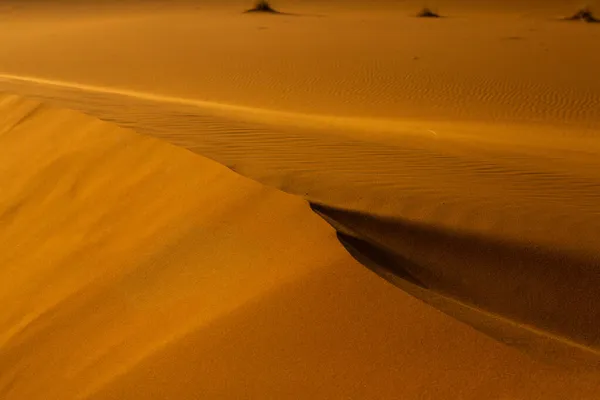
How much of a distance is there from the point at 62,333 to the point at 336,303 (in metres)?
Result: 1.27

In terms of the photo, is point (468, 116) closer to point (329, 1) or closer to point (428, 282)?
point (428, 282)

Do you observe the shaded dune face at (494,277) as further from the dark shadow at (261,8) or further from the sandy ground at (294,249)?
the dark shadow at (261,8)

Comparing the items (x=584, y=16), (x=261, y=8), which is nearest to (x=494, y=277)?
(x=584, y=16)

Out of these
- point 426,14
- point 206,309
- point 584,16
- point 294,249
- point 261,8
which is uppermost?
point 294,249

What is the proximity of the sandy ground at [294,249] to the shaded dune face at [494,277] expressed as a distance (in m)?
0.01

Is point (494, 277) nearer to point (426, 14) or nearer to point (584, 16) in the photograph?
point (584, 16)

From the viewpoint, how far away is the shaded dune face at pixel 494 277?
2689 millimetres

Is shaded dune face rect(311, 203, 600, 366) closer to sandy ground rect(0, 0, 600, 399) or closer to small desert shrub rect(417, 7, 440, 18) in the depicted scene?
sandy ground rect(0, 0, 600, 399)

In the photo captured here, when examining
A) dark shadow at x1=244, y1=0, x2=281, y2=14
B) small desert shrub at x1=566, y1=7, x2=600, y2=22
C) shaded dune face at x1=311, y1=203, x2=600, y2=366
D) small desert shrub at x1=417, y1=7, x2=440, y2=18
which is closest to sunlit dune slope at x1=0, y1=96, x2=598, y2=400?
shaded dune face at x1=311, y1=203, x2=600, y2=366

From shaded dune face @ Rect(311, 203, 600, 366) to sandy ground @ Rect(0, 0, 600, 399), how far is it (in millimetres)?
11

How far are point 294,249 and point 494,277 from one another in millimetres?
886

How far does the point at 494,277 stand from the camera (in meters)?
3.09

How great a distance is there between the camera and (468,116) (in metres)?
7.51

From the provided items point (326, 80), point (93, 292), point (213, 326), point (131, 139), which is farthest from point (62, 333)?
point (326, 80)
